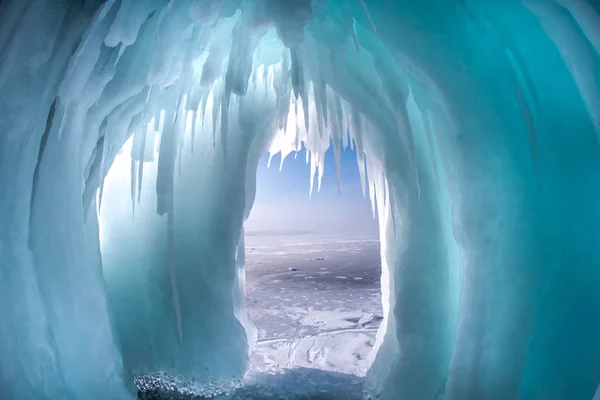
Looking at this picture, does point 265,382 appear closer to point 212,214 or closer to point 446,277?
point 212,214

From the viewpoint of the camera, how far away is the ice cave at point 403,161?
2.22 metres

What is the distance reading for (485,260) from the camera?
2674 millimetres

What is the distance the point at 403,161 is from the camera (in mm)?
3506

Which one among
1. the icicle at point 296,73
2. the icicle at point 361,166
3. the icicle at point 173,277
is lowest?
the icicle at point 173,277

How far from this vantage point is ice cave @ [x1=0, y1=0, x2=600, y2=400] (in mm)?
2223

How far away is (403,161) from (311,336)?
10.9 ft

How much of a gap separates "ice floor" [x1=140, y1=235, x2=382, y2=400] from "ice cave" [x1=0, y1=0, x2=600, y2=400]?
22 cm

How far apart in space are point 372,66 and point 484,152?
145 centimetres

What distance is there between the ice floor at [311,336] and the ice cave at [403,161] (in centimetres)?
22

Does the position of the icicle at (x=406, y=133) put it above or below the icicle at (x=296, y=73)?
below

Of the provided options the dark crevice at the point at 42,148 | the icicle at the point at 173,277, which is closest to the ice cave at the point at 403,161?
the dark crevice at the point at 42,148

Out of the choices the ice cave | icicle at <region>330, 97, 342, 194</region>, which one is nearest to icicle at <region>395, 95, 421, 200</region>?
the ice cave

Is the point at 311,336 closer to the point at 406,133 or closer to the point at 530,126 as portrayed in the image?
the point at 406,133

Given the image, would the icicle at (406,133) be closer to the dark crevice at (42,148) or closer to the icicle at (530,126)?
the icicle at (530,126)
